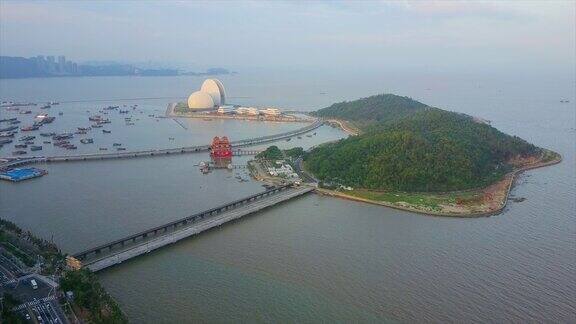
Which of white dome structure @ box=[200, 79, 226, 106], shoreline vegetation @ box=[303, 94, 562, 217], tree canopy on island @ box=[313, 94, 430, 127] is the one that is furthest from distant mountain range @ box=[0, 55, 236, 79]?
shoreline vegetation @ box=[303, 94, 562, 217]

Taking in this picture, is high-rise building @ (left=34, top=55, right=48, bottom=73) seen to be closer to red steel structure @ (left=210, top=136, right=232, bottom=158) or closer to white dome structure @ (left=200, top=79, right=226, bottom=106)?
white dome structure @ (left=200, top=79, right=226, bottom=106)

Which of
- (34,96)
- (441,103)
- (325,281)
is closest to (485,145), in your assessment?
(325,281)

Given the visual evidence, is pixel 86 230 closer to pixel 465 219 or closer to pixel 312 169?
pixel 312 169

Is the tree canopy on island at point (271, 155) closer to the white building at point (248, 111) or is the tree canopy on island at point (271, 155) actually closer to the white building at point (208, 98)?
the white building at point (248, 111)

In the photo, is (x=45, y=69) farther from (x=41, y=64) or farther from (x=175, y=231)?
(x=175, y=231)

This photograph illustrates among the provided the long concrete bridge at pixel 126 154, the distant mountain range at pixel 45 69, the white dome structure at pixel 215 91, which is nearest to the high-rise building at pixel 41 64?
the distant mountain range at pixel 45 69

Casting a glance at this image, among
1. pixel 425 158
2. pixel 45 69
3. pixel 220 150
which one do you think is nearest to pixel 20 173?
pixel 220 150
